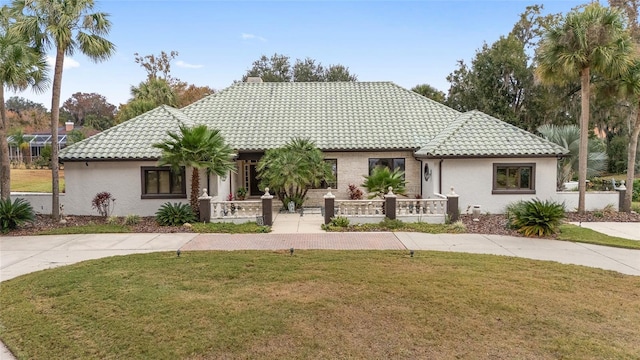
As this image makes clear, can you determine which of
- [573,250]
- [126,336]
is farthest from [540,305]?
[126,336]

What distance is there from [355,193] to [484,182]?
18.7ft

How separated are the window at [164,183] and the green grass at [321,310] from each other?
24.8 feet

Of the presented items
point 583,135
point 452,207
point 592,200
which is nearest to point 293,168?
point 452,207

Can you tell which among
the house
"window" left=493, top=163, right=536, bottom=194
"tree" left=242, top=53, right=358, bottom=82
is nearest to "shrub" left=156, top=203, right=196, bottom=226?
the house

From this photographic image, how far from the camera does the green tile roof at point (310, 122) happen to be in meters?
17.4

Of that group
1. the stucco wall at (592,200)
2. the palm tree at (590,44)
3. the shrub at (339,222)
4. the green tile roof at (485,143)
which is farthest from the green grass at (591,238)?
the shrub at (339,222)

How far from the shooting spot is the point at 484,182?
56.4ft

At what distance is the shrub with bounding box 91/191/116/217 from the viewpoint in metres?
16.4

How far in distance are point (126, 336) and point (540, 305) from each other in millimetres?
6808

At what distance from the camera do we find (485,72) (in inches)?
1277

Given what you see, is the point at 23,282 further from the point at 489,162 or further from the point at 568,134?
the point at 568,134

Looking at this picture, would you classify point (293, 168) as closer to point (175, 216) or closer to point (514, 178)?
point (175, 216)

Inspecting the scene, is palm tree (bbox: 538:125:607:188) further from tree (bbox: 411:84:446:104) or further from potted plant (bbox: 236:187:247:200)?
tree (bbox: 411:84:446:104)

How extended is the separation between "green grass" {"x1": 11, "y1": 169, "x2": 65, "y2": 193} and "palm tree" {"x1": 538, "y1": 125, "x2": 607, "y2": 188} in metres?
27.6
